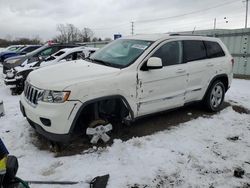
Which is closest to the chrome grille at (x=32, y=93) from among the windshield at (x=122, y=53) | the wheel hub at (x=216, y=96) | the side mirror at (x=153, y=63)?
the windshield at (x=122, y=53)

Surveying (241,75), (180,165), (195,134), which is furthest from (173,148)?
(241,75)

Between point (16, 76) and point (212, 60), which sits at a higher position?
point (212, 60)

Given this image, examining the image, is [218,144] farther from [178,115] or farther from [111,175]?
[111,175]

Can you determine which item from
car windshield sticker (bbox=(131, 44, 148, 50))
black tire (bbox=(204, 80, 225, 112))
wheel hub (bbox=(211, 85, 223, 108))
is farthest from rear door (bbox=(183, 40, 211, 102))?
car windshield sticker (bbox=(131, 44, 148, 50))

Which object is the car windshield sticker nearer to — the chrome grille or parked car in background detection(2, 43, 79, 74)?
the chrome grille

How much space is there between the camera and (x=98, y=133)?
4379mm

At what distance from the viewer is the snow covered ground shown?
11.7 feet

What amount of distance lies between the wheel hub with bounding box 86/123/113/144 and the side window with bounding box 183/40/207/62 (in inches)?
88.8

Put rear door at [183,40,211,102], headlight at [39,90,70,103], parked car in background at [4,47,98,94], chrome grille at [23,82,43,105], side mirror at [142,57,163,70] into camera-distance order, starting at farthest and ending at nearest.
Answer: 1. parked car in background at [4,47,98,94]
2. rear door at [183,40,211,102]
3. side mirror at [142,57,163,70]
4. chrome grille at [23,82,43,105]
5. headlight at [39,90,70,103]

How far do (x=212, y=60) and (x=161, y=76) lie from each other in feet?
5.91

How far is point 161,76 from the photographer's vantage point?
16.3ft

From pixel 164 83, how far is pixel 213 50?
2.00m

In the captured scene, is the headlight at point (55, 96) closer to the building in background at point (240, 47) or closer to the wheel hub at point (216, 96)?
the wheel hub at point (216, 96)

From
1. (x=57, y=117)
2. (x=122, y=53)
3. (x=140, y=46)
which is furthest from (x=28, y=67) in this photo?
(x=57, y=117)
